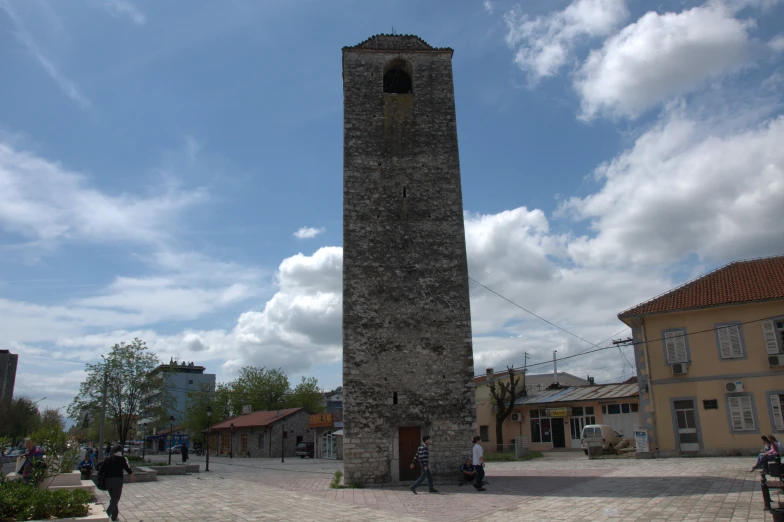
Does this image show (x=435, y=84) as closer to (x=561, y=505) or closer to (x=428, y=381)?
(x=428, y=381)

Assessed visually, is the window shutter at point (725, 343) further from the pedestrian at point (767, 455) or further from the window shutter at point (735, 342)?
the pedestrian at point (767, 455)

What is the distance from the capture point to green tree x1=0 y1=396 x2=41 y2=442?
51.6 m

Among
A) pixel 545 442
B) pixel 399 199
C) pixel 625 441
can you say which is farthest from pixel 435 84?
pixel 545 442

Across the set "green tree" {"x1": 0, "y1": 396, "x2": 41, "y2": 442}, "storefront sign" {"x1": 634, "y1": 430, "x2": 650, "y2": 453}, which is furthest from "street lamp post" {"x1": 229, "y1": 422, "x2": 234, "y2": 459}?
"storefront sign" {"x1": 634, "y1": 430, "x2": 650, "y2": 453}

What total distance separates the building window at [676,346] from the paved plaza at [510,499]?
4845mm

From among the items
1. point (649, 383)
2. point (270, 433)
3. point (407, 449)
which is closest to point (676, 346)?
point (649, 383)

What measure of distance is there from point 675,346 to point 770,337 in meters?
3.26

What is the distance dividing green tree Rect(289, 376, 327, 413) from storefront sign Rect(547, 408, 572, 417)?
34.8m

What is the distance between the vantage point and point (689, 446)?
22141 millimetres

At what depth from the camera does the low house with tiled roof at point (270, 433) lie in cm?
4259

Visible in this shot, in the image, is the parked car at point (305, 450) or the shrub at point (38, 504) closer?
the shrub at point (38, 504)

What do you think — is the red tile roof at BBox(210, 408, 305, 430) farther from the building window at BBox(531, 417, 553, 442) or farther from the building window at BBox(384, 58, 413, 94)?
the building window at BBox(384, 58, 413, 94)

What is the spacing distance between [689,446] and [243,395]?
50.9 m

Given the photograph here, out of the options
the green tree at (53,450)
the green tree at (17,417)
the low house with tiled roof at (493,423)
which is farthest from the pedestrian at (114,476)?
the green tree at (17,417)
